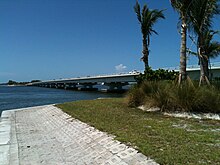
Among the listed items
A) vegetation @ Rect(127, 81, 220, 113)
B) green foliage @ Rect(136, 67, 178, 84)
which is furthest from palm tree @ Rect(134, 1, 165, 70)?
vegetation @ Rect(127, 81, 220, 113)

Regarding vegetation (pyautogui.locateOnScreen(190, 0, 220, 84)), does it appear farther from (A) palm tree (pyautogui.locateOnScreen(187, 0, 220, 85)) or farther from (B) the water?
(B) the water

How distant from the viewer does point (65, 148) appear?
7.20 meters

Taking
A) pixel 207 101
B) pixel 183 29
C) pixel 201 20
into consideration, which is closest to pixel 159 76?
pixel 183 29

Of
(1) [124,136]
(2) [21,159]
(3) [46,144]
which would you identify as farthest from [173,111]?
(2) [21,159]

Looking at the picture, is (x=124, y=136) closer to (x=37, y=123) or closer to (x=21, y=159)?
(x=21, y=159)

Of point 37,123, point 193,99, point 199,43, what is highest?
point 199,43

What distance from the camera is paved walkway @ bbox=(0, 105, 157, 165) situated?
567cm

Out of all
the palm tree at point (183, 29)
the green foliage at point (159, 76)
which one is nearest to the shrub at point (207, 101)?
the palm tree at point (183, 29)

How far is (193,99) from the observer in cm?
1100

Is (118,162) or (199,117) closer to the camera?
(118,162)

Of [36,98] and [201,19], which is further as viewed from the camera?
[36,98]

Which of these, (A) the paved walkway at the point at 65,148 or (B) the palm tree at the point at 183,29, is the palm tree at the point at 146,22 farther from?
(A) the paved walkway at the point at 65,148

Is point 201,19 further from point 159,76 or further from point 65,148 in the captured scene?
point 65,148

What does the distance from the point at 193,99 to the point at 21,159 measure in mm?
7700
